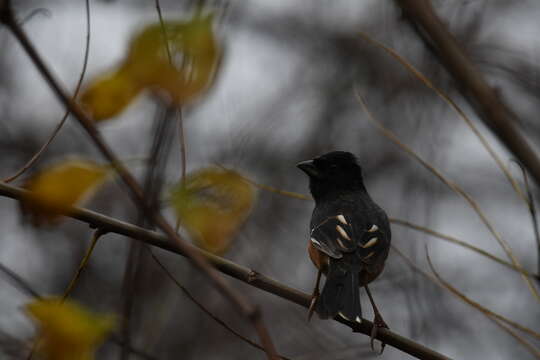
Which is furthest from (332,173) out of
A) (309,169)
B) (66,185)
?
(66,185)

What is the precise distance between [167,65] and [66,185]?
32cm

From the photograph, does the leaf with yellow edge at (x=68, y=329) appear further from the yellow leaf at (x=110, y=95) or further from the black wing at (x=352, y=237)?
the black wing at (x=352, y=237)

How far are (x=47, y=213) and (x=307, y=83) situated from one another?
8.47 metres

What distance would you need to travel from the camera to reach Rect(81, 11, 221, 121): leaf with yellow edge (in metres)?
1.35

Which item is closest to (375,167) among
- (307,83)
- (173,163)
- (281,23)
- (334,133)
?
(334,133)

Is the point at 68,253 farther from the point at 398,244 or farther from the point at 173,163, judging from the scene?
the point at 398,244

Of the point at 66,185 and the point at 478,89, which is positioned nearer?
the point at 66,185

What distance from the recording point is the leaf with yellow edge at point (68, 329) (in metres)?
1.26

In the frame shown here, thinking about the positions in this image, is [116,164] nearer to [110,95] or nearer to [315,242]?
[110,95]

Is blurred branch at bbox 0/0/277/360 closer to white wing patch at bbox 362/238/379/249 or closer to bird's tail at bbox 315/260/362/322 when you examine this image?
bird's tail at bbox 315/260/362/322

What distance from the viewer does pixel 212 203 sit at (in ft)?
5.50

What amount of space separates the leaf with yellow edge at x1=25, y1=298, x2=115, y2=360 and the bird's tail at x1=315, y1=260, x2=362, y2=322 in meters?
2.43

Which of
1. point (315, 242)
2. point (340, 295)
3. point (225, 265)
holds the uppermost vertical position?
point (225, 265)

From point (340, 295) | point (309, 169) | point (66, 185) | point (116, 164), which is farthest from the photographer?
point (309, 169)
